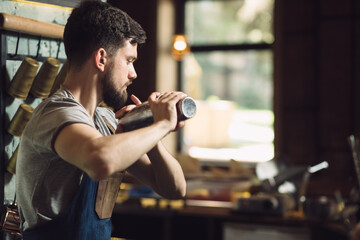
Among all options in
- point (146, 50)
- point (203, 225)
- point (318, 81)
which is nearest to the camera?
point (203, 225)

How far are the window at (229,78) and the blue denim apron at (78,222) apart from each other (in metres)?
4.15

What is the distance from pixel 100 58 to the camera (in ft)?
4.32

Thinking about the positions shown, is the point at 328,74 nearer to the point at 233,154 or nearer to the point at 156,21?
the point at 233,154

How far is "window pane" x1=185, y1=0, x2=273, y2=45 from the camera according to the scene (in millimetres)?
5402

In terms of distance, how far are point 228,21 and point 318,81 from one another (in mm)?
1313

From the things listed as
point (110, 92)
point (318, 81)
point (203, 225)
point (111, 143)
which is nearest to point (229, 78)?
point (318, 81)

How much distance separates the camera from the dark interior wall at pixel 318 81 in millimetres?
4738

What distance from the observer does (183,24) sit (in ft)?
18.5

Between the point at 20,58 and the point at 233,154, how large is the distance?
399cm

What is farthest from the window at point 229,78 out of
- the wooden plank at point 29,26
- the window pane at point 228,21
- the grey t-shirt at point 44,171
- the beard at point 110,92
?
the grey t-shirt at point 44,171

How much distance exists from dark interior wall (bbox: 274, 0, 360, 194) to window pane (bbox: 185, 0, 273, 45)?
453 millimetres

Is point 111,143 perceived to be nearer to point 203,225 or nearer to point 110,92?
point 110,92

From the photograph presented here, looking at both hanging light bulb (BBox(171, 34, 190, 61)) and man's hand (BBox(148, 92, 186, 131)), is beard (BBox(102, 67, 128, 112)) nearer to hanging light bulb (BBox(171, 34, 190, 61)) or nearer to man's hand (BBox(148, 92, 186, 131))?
man's hand (BBox(148, 92, 186, 131))

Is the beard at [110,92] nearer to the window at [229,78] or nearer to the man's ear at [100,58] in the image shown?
the man's ear at [100,58]
